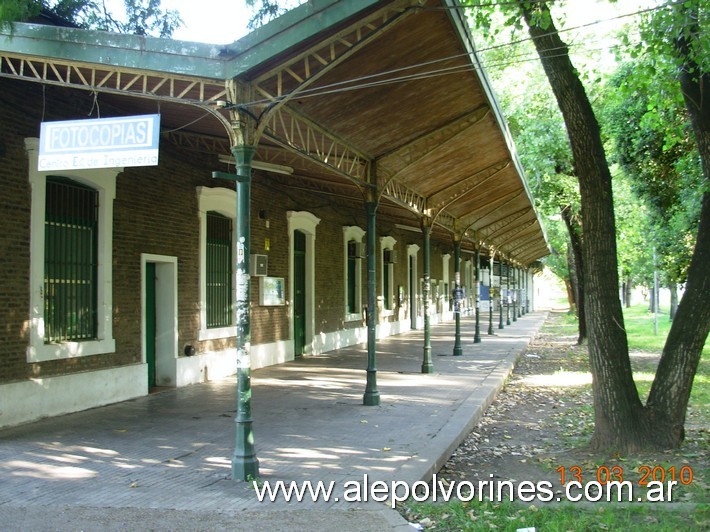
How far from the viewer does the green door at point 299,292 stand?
16.4m

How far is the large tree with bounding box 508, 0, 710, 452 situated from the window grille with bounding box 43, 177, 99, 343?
6495 mm

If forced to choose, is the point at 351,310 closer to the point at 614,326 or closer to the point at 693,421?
the point at 693,421

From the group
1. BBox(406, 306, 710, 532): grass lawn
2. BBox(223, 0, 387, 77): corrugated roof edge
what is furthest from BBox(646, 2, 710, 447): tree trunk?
BBox(223, 0, 387, 77): corrugated roof edge

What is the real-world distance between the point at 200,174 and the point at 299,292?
17.6ft

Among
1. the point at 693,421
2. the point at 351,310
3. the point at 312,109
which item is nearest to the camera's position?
the point at 312,109

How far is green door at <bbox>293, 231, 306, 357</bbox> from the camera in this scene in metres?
16.4

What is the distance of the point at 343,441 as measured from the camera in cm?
763

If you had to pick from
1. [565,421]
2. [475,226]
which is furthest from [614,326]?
[475,226]

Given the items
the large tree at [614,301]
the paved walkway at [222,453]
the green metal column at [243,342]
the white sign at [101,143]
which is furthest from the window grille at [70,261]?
the large tree at [614,301]

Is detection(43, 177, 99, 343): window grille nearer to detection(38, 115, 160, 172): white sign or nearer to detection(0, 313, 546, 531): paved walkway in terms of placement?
detection(0, 313, 546, 531): paved walkway

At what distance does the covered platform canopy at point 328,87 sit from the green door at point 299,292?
2.10 metres

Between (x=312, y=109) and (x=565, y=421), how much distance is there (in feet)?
18.8

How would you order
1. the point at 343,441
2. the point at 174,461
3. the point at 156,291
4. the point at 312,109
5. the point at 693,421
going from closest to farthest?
1. the point at 174,461
2. the point at 343,441
3. the point at 312,109
4. the point at 693,421
5. the point at 156,291
